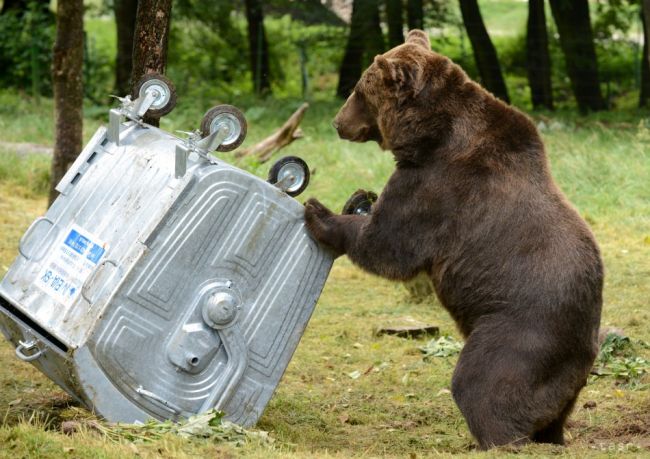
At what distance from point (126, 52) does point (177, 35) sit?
2210 millimetres

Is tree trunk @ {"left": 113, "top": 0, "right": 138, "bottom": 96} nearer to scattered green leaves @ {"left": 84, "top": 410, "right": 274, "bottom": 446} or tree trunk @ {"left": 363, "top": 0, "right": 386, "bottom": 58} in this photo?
tree trunk @ {"left": 363, "top": 0, "right": 386, "bottom": 58}

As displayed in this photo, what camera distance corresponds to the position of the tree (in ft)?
61.0

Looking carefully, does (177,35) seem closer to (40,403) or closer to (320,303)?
(320,303)

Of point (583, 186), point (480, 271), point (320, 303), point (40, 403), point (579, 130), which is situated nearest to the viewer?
point (480, 271)

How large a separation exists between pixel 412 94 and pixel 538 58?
46.1ft

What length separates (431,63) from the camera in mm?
5574

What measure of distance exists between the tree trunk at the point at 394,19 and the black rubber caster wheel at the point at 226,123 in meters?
13.6

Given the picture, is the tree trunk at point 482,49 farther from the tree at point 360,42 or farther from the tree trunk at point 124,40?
the tree trunk at point 124,40

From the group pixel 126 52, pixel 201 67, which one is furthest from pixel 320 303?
pixel 201 67

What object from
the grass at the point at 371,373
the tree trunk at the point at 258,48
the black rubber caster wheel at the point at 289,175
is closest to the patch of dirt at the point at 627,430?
the grass at the point at 371,373

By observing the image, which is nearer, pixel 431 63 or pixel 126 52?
pixel 431 63

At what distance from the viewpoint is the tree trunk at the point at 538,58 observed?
18609mm

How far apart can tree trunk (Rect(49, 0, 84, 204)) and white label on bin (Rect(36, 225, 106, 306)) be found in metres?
4.66

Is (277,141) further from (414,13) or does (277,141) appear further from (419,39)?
(414,13)
